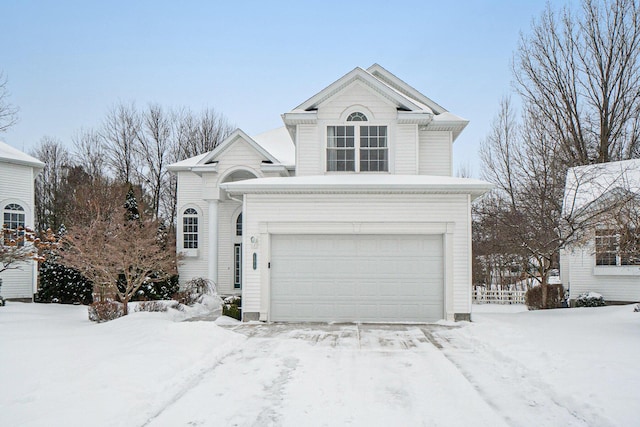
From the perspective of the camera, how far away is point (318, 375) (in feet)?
26.4

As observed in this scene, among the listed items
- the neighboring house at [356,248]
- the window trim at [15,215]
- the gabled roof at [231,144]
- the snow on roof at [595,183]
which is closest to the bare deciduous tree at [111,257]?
the neighboring house at [356,248]

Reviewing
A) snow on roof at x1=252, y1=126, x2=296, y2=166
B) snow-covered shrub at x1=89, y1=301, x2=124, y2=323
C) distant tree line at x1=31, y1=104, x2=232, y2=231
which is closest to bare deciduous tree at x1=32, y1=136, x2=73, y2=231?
distant tree line at x1=31, y1=104, x2=232, y2=231

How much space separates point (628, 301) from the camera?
18.5 m

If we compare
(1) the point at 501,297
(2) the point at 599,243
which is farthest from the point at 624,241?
(1) the point at 501,297

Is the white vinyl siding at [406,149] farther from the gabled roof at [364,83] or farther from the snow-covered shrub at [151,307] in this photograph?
the snow-covered shrub at [151,307]

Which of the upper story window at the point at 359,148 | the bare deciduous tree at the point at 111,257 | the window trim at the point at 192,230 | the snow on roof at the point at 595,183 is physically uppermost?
the upper story window at the point at 359,148

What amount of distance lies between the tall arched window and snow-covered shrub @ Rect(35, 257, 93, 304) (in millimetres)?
4822

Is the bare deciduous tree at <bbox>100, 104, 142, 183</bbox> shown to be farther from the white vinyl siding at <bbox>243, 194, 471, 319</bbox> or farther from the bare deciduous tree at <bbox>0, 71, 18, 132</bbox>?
A: the white vinyl siding at <bbox>243, 194, 471, 319</bbox>

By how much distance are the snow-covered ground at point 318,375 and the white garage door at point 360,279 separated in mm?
1504

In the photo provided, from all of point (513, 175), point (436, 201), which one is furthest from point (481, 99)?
point (436, 201)

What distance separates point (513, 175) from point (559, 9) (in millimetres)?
9217

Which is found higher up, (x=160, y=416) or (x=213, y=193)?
(x=213, y=193)

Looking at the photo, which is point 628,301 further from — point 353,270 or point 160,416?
point 160,416

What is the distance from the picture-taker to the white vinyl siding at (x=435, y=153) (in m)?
17.7
